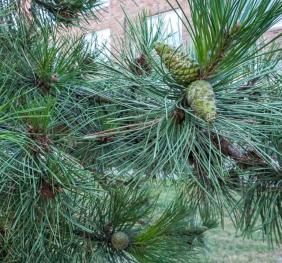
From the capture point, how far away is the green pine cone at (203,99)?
1.52ft

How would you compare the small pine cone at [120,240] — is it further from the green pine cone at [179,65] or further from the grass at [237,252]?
the grass at [237,252]

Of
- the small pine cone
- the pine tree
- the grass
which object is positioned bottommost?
the grass

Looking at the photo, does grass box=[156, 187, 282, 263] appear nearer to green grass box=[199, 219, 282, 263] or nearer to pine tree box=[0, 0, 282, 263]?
green grass box=[199, 219, 282, 263]

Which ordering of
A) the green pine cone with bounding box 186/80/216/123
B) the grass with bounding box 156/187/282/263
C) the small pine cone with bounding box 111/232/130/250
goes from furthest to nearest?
the grass with bounding box 156/187/282/263, the small pine cone with bounding box 111/232/130/250, the green pine cone with bounding box 186/80/216/123

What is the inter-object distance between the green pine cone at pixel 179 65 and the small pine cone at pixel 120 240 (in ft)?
1.20

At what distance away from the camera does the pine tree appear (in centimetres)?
48

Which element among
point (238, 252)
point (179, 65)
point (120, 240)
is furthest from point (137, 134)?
point (238, 252)

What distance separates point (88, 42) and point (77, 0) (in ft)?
0.71

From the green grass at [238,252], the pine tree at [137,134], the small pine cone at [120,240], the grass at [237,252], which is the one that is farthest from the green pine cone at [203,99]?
the green grass at [238,252]

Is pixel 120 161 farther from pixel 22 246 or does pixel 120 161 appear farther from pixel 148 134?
pixel 22 246

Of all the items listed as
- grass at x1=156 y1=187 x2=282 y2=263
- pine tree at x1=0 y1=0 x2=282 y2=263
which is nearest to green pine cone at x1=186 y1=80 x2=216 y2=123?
pine tree at x1=0 y1=0 x2=282 y2=263

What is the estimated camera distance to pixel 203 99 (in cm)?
47

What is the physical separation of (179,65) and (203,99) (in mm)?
53

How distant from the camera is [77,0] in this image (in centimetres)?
107
